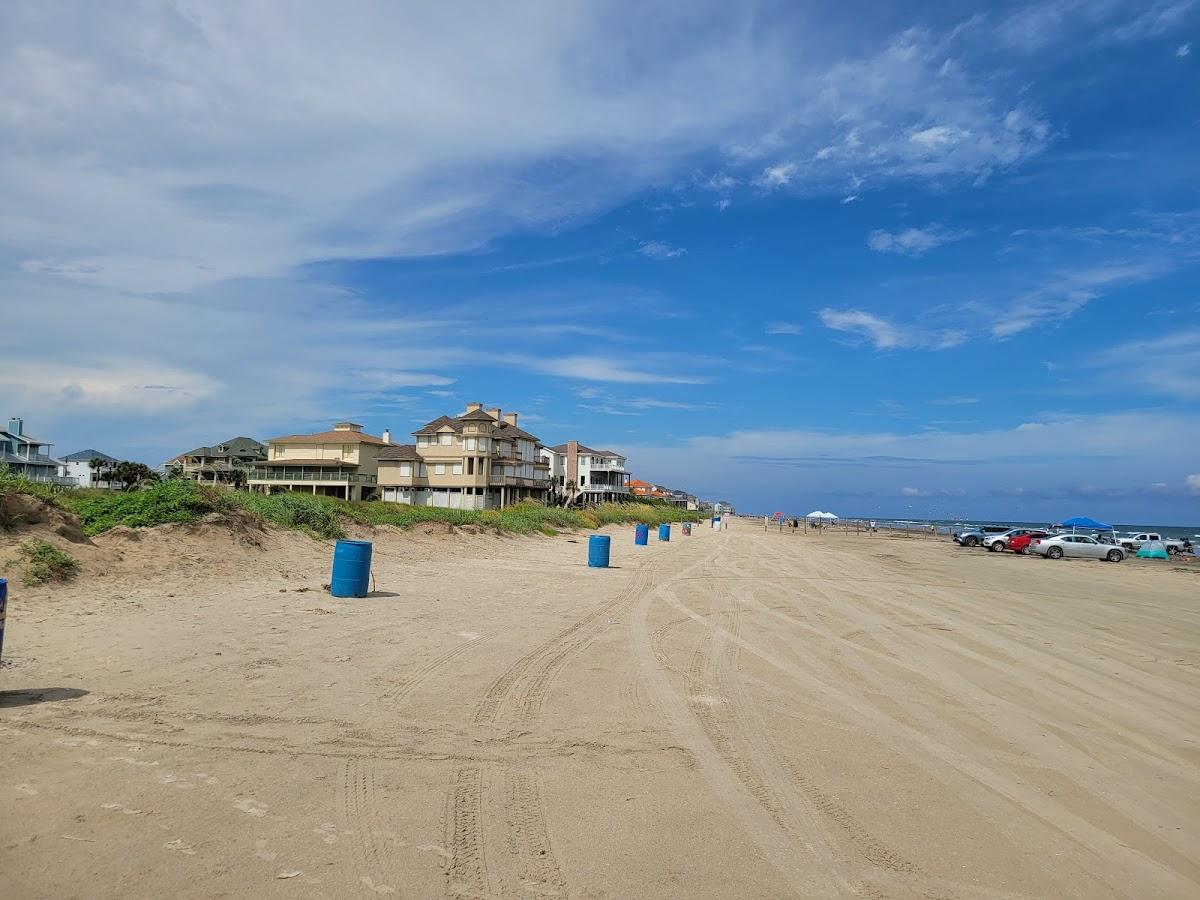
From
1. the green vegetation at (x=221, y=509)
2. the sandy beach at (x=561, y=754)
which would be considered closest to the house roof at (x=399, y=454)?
the green vegetation at (x=221, y=509)

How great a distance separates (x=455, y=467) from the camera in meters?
61.6

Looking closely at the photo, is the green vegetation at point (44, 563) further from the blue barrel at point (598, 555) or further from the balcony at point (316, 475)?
the balcony at point (316, 475)

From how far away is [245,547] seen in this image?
14.2 m

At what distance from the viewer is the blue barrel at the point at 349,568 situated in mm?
12016

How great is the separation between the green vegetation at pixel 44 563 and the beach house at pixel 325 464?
50.3 metres

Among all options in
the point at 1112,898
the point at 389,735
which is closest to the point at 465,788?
the point at 389,735

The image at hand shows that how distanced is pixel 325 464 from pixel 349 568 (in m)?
52.3

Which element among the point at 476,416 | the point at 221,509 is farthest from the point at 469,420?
the point at 221,509

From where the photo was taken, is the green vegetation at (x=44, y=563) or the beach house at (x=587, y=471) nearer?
the green vegetation at (x=44, y=563)

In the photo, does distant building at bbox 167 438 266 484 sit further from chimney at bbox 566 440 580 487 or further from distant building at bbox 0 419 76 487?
chimney at bbox 566 440 580 487

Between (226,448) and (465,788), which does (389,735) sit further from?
(226,448)

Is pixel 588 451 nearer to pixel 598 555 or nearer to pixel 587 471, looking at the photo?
pixel 587 471

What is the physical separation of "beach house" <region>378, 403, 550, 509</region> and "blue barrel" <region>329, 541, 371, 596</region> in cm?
4764

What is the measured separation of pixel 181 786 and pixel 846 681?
6.47 meters
